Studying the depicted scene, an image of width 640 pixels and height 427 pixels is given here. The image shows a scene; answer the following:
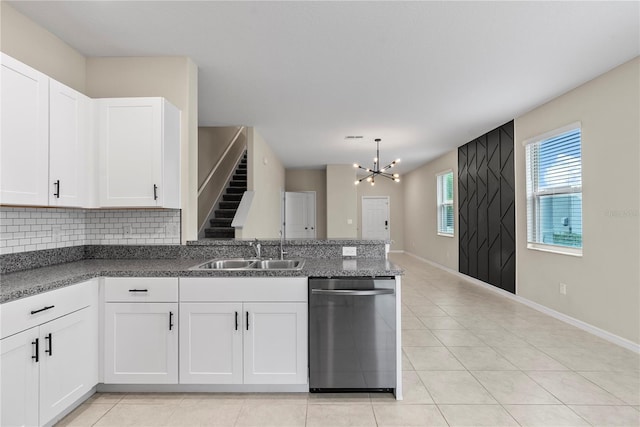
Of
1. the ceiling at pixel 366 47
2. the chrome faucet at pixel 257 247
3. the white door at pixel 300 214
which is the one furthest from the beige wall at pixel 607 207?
the white door at pixel 300 214

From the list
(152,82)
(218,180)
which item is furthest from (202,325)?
(218,180)

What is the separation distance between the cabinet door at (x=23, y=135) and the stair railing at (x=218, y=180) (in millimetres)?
3340

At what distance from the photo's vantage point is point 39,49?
2.56 m

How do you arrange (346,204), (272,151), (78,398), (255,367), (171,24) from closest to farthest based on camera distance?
(78,398) < (255,367) < (171,24) < (272,151) < (346,204)

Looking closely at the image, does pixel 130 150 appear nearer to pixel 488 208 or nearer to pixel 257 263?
pixel 257 263

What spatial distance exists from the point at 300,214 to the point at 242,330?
24.7 feet

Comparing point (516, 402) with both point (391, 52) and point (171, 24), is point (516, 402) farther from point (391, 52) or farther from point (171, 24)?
point (171, 24)

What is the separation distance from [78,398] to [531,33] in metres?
4.11

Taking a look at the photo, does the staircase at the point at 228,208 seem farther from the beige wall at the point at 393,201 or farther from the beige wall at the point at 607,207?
the beige wall at the point at 393,201

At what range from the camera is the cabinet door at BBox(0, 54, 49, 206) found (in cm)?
192

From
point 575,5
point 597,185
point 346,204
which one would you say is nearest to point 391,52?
point 575,5

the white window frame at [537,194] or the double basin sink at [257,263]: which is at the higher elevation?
the white window frame at [537,194]

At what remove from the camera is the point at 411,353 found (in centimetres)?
310

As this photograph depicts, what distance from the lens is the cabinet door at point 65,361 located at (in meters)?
1.87
